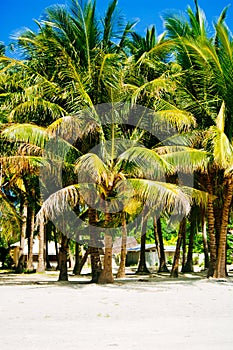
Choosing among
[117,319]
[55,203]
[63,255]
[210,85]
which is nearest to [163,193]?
[55,203]

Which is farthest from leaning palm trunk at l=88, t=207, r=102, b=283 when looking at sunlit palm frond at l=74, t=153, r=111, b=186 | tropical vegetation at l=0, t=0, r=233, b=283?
sunlit palm frond at l=74, t=153, r=111, b=186

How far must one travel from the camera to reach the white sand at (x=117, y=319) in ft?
19.0

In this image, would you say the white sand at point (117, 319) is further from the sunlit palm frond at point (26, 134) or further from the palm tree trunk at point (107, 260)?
the sunlit palm frond at point (26, 134)

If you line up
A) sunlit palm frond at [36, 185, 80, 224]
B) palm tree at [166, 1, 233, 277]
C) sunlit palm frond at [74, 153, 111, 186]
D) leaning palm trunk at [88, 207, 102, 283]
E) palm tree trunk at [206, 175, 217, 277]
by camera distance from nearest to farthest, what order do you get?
sunlit palm frond at [36, 185, 80, 224]
sunlit palm frond at [74, 153, 111, 186]
palm tree at [166, 1, 233, 277]
leaning palm trunk at [88, 207, 102, 283]
palm tree trunk at [206, 175, 217, 277]

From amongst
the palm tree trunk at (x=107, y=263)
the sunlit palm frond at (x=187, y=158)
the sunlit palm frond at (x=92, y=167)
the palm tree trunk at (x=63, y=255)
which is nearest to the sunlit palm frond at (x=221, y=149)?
the sunlit palm frond at (x=187, y=158)

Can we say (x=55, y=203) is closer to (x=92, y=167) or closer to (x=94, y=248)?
(x=92, y=167)

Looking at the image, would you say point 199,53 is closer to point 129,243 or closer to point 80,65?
point 80,65

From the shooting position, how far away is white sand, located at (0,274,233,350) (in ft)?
19.0

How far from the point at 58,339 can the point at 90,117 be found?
30.0 ft

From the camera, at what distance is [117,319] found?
303 inches

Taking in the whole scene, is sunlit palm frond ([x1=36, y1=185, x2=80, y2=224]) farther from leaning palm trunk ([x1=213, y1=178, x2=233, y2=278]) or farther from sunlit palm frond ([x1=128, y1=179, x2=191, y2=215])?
leaning palm trunk ([x1=213, y1=178, x2=233, y2=278])

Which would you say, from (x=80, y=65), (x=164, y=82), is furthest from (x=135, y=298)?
(x=80, y=65)

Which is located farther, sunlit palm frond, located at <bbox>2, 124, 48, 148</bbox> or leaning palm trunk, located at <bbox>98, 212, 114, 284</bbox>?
leaning palm trunk, located at <bbox>98, 212, 114, 284</bbox>

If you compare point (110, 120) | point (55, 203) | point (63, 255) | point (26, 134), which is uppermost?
point (110, 120)
